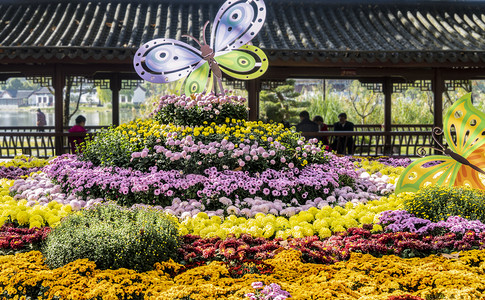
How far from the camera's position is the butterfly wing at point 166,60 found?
8383mm

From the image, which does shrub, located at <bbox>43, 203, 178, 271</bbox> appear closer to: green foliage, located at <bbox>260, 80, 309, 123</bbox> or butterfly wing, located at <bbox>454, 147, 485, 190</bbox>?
butterfly wing, located at <bbox>454, 147, 485, 190</bbox>

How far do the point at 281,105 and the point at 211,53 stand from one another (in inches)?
631

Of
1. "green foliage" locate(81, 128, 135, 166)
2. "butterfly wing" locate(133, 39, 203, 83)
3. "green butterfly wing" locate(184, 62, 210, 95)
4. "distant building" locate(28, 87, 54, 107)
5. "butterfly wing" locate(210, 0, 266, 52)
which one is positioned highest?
"distant building" locate(28, 87, 54, 107)

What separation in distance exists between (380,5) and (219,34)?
695 centimetres

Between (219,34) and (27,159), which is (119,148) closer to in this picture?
(219,34)

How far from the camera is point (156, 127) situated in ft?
26.5

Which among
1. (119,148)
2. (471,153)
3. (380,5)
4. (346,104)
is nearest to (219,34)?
(119,148)

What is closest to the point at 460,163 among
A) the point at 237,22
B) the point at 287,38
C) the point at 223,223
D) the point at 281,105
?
the point at 223,223

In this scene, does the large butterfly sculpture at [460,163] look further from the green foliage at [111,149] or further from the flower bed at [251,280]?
the green foliage at [111,149]

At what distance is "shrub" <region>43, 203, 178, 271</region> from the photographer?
4387mm

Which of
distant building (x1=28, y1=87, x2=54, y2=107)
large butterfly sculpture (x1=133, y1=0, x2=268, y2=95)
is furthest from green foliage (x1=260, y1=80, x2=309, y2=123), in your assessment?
distant building (x1=28, y1=87, x2=54, y2=107)

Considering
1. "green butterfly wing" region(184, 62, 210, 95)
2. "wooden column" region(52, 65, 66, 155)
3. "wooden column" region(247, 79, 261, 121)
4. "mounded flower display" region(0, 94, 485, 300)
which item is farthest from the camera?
"wooden column" region(247, 79, 261, 121)

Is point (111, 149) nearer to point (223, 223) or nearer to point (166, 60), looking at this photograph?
point (166, 60)

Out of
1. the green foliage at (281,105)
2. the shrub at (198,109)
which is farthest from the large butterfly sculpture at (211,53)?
the green foliage at (281,105)
